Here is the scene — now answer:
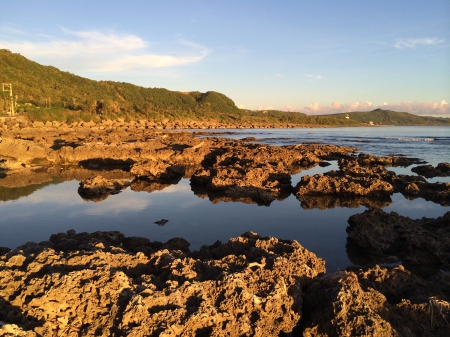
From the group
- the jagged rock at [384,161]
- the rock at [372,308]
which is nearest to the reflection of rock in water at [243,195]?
the rock at [372,308]

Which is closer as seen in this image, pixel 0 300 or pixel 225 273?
pixel 0 300

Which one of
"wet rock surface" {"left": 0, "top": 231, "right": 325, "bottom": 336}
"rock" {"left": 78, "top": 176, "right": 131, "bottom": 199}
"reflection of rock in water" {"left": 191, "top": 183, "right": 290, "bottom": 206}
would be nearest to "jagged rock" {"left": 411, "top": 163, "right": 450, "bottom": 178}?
"reflection of rock in water" {"left": 191, "top": 183, "right": 290, "bottom": 206}

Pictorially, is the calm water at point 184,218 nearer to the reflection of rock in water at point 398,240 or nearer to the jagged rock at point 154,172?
the reflection of rock in water at point 398,240

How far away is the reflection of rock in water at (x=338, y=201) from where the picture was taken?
11.3 meters

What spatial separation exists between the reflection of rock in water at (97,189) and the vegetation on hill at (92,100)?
4439 centimetres

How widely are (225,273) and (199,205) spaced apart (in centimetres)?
701

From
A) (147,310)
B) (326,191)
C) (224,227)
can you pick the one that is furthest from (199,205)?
(147,310)

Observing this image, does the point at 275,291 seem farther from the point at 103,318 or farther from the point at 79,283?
the point at 79,283

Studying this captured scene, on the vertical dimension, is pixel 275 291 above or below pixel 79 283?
below

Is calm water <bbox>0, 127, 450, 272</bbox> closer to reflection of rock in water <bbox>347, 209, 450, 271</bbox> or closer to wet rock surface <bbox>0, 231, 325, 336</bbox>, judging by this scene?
reflection of rock in water <bbox>347, 209, 450, 271</bbox>

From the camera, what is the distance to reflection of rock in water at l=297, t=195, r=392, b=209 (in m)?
11.3

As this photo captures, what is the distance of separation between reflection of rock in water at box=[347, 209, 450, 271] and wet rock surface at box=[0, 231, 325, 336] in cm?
290

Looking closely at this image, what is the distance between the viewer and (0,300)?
146 inches

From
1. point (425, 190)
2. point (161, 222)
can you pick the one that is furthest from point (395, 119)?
point (161, 222)
